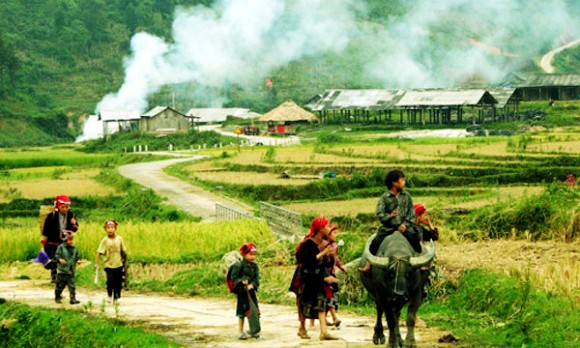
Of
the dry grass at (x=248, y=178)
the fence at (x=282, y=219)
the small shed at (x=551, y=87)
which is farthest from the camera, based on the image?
the small shed at (x=551, y=87)

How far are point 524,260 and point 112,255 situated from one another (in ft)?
17.6

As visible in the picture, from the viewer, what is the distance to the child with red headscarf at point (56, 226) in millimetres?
14681

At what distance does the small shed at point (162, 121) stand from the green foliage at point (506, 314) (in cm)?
5552

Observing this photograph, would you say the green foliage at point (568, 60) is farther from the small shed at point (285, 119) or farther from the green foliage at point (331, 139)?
the green foliage at point (331, 139)

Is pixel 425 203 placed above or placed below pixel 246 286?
below

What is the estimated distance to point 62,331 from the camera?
40.1ft

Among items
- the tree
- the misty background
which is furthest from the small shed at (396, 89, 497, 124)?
the tree

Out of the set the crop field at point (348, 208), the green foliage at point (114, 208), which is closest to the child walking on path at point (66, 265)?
the crop field at point (348, 208)

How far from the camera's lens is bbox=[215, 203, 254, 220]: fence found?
24166mm

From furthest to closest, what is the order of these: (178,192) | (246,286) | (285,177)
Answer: (285,177) → (178,192) → (246,286)

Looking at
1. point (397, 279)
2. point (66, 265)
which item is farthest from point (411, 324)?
point (66, 265)

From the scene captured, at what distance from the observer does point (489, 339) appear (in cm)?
1055

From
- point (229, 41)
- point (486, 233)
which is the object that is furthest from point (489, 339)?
point (229, 41)

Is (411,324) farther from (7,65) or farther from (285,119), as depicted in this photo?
(7,65)
